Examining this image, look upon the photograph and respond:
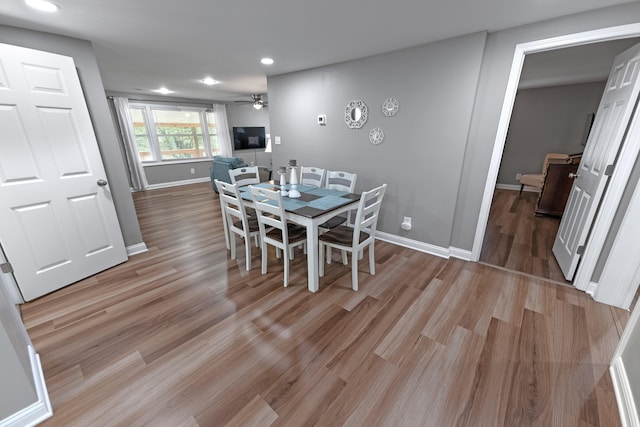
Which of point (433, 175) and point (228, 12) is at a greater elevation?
point (228, 12)

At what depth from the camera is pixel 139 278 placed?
250 centimetres

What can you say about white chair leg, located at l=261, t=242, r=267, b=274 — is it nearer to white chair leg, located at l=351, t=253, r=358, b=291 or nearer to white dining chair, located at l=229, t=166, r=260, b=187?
white chair leg, located at l=351, t=253, r=358, b=291

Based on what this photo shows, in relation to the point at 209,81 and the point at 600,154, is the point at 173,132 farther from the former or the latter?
the point at 600,154

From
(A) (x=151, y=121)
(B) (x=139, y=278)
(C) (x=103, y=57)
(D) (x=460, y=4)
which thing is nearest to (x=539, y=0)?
(D) (x=460, y=4)

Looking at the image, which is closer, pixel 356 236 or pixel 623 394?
pixel 623 394

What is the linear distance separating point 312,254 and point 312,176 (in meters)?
1.44

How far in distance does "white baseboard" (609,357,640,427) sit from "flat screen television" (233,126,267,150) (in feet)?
27.0

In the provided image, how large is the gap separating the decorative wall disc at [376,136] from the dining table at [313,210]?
0.91 metres

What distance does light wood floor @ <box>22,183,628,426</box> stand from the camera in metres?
1.31

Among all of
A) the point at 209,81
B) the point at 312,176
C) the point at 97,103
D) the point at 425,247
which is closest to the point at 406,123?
the point at 312,176

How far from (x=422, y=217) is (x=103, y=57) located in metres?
4.22

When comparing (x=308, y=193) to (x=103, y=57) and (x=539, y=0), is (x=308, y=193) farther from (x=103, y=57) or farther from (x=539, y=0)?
(x=103, y=57)

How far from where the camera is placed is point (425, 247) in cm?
298

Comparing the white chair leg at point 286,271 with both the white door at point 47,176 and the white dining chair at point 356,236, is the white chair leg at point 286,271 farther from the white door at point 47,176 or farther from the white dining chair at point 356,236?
the white door at point 47,176
